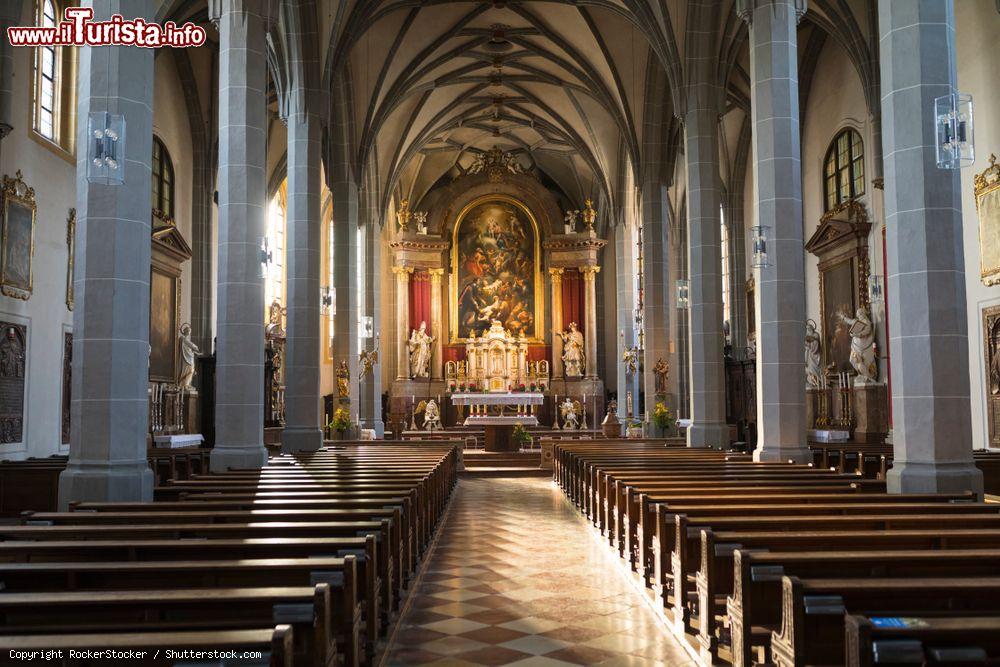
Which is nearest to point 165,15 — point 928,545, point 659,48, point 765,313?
point 659,48

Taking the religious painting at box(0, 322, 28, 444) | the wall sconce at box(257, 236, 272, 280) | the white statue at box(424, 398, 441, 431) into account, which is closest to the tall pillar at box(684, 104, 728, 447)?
the wall sconce at box(257, 236, 272, 280)

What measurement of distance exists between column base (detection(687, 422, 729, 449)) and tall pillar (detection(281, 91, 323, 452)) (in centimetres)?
783

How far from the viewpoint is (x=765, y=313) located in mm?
13031

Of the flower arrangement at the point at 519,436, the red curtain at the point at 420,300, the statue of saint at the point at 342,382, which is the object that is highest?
the red curtain at the point at 420,300

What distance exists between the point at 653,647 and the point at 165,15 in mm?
16308

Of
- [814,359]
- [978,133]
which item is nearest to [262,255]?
[978,133]

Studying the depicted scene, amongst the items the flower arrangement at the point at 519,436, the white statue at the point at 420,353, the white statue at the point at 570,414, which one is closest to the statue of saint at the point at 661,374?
the flower arrangement at the point at 519,436

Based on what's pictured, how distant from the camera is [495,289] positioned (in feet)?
128

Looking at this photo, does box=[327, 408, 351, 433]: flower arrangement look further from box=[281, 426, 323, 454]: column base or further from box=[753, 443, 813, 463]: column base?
box=[753, 443, 813, 463]: column base

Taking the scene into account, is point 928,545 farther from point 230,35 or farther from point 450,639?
point 230,35

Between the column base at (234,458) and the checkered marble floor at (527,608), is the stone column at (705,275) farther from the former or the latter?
the column base at (234,458)

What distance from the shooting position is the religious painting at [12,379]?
14.6m

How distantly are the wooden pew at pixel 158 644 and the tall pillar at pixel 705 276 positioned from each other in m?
15.4

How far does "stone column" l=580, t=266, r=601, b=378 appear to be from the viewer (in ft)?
123
